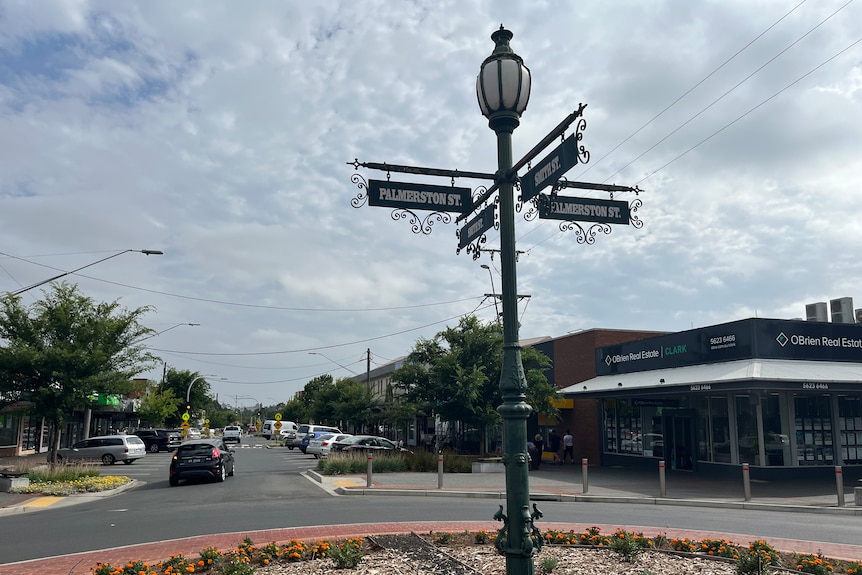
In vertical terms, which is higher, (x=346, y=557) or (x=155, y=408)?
(x=155, y=408)

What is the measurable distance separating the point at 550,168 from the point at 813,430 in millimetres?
21322

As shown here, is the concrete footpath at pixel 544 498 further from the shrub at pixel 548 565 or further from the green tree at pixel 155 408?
the green tree at pixel 155 408

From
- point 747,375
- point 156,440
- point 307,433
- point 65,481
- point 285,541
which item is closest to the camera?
point 285,541

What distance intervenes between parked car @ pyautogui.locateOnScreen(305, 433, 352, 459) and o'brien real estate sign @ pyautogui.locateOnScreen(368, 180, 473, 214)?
97.3ft

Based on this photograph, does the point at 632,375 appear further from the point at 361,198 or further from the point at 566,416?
the point at 361,198

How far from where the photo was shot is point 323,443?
37.5m

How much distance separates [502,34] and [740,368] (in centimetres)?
1879

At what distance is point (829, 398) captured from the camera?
23.8 metres

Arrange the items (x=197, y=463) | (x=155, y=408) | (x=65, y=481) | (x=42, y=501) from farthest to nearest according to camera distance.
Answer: (x=155, y=408), (x=197, y=463), (x=65, y=481), (x=42, y=501)

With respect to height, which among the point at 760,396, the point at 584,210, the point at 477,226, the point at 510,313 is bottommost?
the point at 760,396

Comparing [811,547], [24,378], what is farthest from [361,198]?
[24,378]

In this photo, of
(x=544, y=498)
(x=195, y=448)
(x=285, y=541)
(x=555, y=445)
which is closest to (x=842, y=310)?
(x=555, y=445)

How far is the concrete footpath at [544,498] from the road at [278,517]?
70cm

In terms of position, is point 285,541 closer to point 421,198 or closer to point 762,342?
point 421,198
